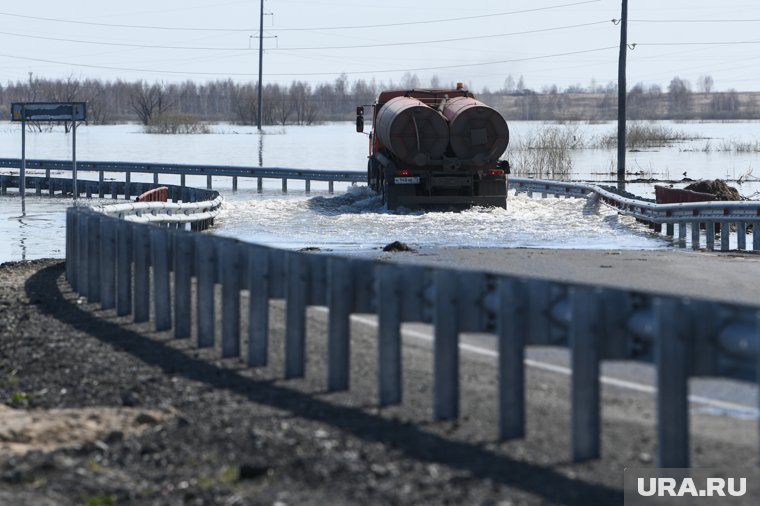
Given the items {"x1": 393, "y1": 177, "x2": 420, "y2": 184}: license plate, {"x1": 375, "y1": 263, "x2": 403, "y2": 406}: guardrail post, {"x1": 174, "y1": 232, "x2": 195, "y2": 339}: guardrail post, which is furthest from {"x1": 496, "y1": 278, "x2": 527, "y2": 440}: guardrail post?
{"x1": 393, "y1": 177, "x2": 420, "y2": 184}: license plate

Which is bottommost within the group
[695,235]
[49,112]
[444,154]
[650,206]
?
[695,235]

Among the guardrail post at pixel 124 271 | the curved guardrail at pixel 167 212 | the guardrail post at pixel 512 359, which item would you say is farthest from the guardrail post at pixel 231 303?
the curved guardrail at pixel 167 212

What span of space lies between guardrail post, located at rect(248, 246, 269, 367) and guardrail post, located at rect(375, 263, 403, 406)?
1.81 metres

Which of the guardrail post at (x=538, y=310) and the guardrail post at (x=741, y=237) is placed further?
the guardrail post at (x=741, y=237)

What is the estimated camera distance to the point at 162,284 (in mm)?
13133

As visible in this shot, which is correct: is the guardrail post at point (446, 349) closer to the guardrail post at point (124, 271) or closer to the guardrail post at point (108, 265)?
the guardrail post at point (124, 271)

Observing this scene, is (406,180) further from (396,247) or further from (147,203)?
(396,247)

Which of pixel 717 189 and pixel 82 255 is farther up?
pixel 717 189

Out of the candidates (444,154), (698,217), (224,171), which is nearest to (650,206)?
(698,217)

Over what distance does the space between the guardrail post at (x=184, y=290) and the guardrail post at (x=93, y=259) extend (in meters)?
3.05

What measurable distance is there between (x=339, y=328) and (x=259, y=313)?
1.26 metres

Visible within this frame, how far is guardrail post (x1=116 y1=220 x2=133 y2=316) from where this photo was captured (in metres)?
14.4

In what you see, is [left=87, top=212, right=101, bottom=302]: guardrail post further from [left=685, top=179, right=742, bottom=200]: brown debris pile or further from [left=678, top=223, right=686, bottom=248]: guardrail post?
[left=685, top=179, right=742, bottom=200]: brown debris pile

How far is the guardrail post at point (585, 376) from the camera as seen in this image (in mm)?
7750
